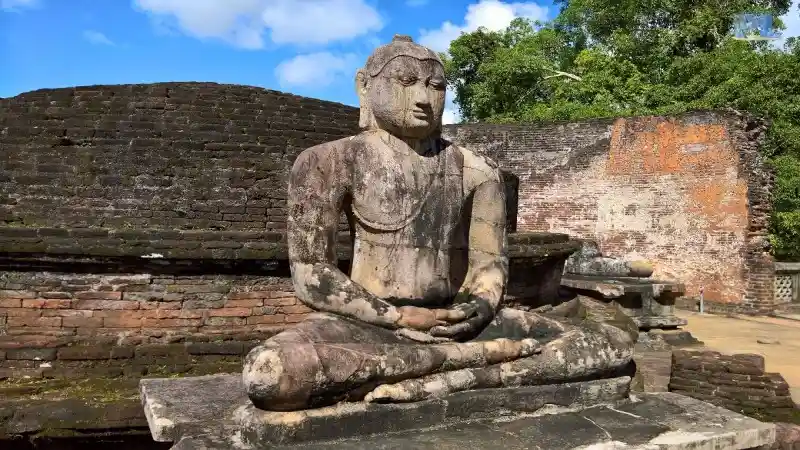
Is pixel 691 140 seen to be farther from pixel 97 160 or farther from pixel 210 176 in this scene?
pixel 97 160

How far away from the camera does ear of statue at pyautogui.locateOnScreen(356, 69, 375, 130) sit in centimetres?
271

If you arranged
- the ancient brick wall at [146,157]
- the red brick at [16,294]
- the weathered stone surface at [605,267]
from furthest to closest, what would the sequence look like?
the weathered stone surface at [605,267]
the ancient brick wall at [146,157]
the red brick at [16,294]

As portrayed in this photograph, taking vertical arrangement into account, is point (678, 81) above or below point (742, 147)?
above

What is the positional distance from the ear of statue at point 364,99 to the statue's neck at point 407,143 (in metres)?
0.05

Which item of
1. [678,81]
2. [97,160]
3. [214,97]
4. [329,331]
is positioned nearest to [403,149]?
[329,331]

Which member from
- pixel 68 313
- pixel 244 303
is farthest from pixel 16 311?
pixel 244 303

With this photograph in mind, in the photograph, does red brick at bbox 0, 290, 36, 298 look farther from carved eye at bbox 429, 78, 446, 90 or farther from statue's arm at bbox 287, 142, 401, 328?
carved eye at bbox 429, 78, 446, 90

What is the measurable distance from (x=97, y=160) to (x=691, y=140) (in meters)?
11.1

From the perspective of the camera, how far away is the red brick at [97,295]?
514 cm

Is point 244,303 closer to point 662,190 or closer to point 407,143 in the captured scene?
point 407,143

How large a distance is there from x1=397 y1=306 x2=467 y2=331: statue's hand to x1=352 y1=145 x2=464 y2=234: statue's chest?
0.33 metres

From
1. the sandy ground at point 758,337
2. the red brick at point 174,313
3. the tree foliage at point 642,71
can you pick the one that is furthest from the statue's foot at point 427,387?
the tree foliage at point 642,71

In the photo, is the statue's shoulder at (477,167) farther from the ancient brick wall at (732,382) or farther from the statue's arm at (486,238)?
the ancient brick wall at (732,382)

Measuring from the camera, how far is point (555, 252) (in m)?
7.02
